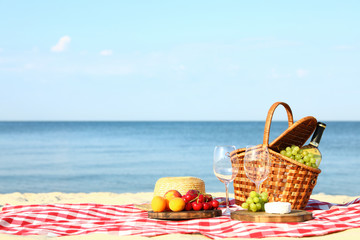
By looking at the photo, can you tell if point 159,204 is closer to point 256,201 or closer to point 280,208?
point 256,201

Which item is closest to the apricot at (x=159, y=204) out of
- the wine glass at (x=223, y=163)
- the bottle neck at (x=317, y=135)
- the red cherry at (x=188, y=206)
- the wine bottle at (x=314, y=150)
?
the red cherry at (x=188, y=206)

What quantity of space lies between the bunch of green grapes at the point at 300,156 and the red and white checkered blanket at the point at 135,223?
Result: 1.44 ft

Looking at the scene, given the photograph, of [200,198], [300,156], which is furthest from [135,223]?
[300,156]

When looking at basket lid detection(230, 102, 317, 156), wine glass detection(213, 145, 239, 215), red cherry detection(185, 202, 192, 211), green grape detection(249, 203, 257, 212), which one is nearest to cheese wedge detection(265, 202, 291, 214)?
green grape detection(249, 203, 257, 212)

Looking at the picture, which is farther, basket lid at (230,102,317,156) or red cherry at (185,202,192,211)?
basket lid at (230,102,317,156)

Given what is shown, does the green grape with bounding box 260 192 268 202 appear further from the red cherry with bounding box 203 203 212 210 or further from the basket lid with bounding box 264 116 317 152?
the basket lid with bounding box 264 116 317 152

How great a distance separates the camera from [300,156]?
15.3 ft

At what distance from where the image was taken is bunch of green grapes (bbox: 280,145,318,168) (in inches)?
182

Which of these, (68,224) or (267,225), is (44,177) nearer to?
(68,224)

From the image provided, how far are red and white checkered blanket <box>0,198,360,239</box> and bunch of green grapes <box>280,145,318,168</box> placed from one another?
0.44m

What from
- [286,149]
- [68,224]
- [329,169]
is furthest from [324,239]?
[329,169]

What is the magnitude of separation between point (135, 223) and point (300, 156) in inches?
62.2

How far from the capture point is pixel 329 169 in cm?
1566

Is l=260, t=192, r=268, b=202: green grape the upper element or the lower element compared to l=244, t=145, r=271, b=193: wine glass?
lower
